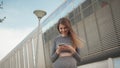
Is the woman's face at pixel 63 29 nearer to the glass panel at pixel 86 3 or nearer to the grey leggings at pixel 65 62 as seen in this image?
the grey leggings at pixel 65 62

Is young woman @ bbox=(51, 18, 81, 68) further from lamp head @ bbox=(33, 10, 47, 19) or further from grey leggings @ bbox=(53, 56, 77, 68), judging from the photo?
lamp head @ bbox=(33, 10, 47, 19)

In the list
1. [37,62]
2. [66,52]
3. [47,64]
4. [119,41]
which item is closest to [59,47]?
[66,52]

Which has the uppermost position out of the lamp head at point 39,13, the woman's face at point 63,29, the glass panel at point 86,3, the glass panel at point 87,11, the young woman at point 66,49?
the lamp head at point 39,13

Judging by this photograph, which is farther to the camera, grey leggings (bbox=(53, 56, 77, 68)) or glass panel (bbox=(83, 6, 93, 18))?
glass panel (bbox=(83, 6, 93, 18))

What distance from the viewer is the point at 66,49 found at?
7.68 ft

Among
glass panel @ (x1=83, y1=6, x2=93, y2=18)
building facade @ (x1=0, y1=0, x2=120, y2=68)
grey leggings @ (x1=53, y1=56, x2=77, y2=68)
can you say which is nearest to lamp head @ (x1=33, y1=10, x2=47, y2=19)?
building facade @ (x1=0, y1=0, x2=120, y2=68)

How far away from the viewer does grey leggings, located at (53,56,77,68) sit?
7.59ft

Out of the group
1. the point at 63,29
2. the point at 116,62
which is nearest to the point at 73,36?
the point at 63,29

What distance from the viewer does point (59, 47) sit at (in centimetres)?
236

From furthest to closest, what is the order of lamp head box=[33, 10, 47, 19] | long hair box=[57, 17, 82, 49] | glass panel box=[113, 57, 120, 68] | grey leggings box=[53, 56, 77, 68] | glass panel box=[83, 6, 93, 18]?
lamp head box=[33, 10, 47, 19]
glass panel box=[83, 6, 93, 18]
glass panel box=[113, 57, 120, 68]
long hair box=[57, 17, 82, 49]
grey leggings box=[53, 56, 77, 68]

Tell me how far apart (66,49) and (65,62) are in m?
0.12

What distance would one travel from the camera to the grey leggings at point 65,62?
2314 mm

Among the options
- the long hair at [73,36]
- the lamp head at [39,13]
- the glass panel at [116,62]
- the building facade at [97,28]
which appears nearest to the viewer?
the long hair at [73,36]

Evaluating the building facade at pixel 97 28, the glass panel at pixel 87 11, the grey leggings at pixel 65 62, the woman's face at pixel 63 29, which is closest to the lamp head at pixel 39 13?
the building facade at pixel 97 28
